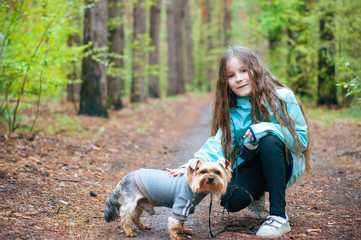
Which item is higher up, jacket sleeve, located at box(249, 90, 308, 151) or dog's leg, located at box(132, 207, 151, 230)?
jacket sleeve, located at box(249, 90, 308, 151)

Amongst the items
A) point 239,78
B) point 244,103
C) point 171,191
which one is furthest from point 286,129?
point 171,191

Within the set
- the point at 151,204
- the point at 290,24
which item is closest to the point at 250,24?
the point at 290,24

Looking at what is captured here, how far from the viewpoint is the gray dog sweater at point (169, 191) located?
3.04 meters

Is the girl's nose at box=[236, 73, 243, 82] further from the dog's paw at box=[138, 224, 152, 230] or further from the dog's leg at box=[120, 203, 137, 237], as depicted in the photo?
the dog's paw at box=[138, 224, 152, 230]

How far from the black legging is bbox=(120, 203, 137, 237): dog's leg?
104cm

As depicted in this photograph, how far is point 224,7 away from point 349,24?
26.4 metres

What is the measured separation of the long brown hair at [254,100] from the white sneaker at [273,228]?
2.38 feet

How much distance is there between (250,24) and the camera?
1578cm

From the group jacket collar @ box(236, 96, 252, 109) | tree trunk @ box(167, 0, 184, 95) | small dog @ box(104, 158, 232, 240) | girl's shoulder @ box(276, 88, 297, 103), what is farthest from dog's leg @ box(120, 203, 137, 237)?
tree trunk @ box(167, 0, 184, 95)

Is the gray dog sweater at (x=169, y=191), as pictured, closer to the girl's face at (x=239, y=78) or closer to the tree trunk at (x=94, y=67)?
the girl's face at (x=239, y=78)

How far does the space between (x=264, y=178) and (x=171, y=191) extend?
1.07m

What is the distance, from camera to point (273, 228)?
3.04m

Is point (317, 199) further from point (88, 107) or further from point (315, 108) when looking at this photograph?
point (315, 108)

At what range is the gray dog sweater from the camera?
304 cm
